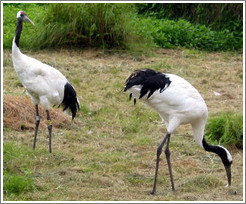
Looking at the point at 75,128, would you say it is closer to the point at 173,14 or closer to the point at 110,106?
the point at 110,106

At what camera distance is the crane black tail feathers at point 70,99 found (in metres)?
7.73

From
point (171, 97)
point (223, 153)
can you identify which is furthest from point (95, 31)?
point (223, 153)

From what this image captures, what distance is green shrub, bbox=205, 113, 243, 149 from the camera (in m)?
7.49

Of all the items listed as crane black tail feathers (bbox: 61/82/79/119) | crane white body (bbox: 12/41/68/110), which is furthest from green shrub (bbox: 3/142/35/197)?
crane black tail feathers (bbox: 61/82/79/119)

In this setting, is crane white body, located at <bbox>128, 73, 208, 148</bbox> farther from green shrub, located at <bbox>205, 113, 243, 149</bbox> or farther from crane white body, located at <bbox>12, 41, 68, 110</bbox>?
crane white body, located at <bbox>12, 41, 68, 110</bbox>

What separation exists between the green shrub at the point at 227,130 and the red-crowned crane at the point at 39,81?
186 cm

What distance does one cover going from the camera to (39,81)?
24.1 ft

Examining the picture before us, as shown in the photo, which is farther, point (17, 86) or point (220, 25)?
point (220, 25)

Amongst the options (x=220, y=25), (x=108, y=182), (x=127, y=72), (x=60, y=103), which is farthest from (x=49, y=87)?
(x=220, y=25)

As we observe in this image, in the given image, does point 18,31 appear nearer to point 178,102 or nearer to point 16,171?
point 16,171

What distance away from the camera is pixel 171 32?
1366cm

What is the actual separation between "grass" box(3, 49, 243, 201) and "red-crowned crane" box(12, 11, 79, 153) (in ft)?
1.61

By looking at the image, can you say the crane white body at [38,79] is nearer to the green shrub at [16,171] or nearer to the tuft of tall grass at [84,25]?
the green shrub at [16,171]

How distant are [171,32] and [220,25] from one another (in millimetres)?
1587
